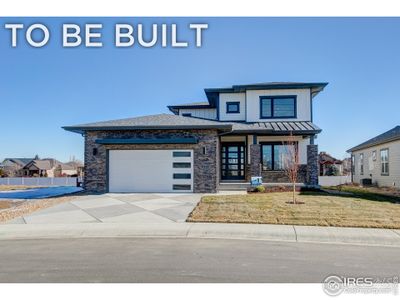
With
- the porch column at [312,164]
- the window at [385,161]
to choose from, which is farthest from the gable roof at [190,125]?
the window at [385,161]

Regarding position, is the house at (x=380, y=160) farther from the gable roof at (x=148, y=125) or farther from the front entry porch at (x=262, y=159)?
the gable roof at (x=148, y=125)

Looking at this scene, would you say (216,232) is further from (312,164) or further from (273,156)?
(273,156)

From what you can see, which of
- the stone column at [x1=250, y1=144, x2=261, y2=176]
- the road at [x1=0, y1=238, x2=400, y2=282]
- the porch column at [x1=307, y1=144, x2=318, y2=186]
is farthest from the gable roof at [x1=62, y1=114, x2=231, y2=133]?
the road at [x1=0, y1=238, x2=400, y2=282]

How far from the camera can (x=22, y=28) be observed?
29.9ft

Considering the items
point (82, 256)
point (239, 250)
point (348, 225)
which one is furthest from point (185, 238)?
point (348, 225)

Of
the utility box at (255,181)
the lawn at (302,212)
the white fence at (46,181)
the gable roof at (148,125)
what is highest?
the gable roof at (148,125)

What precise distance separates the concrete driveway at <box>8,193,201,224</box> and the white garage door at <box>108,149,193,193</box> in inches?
78.8

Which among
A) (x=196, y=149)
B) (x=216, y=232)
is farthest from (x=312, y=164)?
(x=216, y=232)

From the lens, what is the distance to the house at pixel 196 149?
52.0ft

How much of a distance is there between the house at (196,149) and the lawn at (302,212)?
4.02m

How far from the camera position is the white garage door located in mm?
16031

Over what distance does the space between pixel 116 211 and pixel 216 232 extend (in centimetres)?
460

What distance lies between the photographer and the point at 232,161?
19.5 m

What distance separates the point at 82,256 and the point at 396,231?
787 cm
